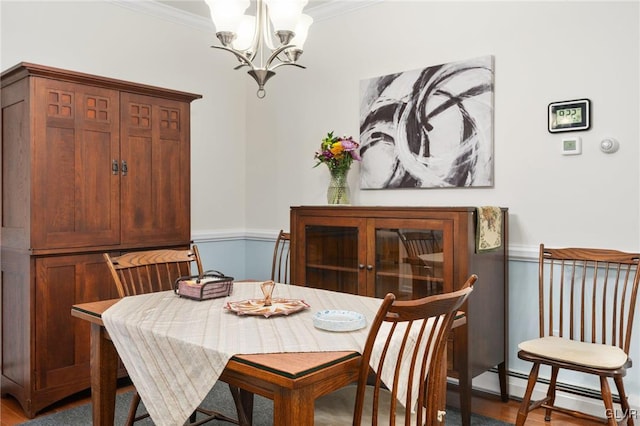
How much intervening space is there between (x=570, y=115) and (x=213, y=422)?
2.52 m

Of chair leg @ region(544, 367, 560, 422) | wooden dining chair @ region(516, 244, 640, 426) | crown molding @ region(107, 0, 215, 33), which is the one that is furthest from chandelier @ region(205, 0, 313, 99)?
chair leg @ region(544, 367, 560, 422)

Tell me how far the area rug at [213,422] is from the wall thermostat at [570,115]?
163cm

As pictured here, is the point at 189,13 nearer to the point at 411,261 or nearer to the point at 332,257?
the point at 332,257

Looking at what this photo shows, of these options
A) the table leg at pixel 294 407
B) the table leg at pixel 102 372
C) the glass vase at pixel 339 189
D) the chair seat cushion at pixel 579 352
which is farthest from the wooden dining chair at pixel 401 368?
the glass vase at pixel 339 189

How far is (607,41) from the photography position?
8.94ft

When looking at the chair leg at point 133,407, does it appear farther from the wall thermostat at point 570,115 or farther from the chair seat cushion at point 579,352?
the wall thermostat at point 570,115

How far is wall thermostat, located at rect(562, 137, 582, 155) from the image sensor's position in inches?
110

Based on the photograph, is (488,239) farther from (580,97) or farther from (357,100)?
(357,100)

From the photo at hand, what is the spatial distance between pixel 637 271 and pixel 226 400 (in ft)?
7.44

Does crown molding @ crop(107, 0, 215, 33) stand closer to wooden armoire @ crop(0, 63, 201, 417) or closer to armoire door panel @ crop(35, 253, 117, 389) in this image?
wooden armoire @ crop(0, 63, 201, 417)

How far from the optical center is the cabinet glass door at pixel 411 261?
2801 mm

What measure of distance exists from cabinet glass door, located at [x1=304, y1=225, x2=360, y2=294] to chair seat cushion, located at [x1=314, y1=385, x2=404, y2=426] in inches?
53.3

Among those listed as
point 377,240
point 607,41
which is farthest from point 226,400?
point 607,41

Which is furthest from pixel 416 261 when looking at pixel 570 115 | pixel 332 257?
pixel 570 115
